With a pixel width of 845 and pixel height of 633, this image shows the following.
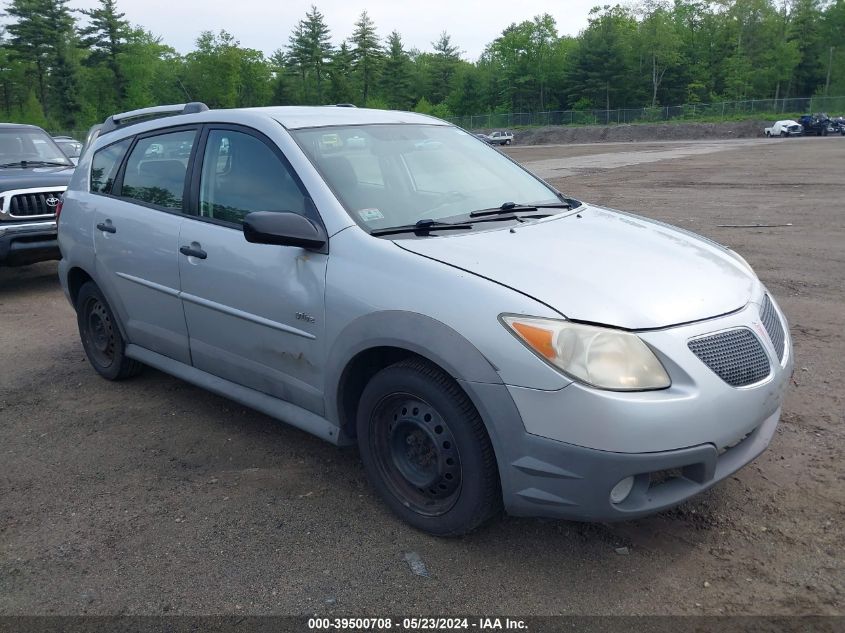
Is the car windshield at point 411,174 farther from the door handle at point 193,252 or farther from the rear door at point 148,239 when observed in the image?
the rear door at point 148,239

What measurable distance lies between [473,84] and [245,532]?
103 m

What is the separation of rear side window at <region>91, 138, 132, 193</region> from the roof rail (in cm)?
25

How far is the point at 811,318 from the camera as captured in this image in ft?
20.7

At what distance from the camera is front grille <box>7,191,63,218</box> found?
861 cm

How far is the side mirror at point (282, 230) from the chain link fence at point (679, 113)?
5952 cm

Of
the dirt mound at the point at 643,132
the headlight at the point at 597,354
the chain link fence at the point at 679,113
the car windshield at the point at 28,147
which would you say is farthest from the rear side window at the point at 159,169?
the dirt mound at the point at 643,132

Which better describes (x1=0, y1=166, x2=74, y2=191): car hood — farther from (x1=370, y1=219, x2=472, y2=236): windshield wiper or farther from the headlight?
the headlight

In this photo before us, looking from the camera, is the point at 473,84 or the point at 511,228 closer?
the point at 511,228

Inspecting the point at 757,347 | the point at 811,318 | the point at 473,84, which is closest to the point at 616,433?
the point at 757,347

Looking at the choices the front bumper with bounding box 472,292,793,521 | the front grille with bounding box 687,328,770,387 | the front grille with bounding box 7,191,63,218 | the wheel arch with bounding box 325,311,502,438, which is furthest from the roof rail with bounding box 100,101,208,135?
the front grille with bounding box 7,191,63,218

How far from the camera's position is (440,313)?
2994 mm

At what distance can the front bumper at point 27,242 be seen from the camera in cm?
844

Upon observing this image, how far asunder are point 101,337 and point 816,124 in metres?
57.7

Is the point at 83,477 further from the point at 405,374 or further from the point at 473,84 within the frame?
the point at 473,84
